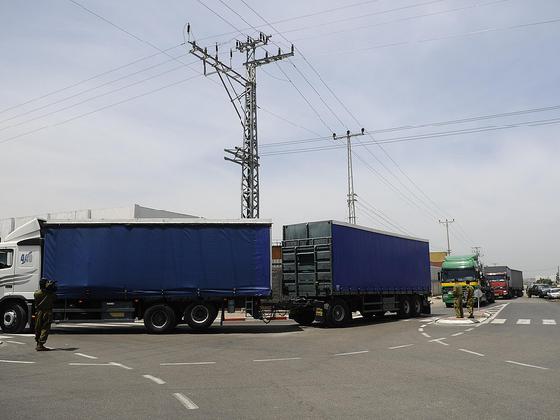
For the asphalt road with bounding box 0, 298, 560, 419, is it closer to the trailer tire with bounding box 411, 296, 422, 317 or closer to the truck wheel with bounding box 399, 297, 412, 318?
the truck wheel with bounding box 399, 297, 412, 318

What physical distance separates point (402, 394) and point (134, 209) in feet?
99.3

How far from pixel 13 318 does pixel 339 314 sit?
36.3 feet

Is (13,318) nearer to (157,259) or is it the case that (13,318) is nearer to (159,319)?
(159,319)

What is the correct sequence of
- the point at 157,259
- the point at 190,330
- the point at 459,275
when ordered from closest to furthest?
the point at 157,259
the point at 190,330
the point at 459,275

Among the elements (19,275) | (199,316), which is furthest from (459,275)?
(19,275)

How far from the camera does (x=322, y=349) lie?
39.5 feet

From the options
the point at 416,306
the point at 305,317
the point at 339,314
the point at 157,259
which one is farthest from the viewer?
the point at 416,306

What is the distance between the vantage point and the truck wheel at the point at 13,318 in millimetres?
15852

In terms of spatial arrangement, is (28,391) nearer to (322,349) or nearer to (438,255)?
(322,349)

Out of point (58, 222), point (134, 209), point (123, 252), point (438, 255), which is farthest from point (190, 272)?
point (438, 255)

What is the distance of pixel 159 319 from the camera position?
1625 centimetres

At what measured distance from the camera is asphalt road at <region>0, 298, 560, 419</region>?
6.06m

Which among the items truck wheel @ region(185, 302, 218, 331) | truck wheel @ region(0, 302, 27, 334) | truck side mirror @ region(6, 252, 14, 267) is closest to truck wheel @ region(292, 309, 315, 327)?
truck wheel @ region(185, 302, 218, 331)

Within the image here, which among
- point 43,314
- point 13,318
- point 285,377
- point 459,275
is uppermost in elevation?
Answer: point 459,275
